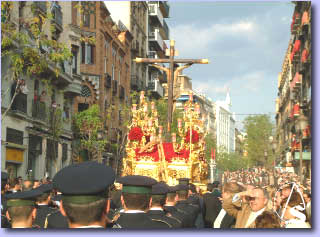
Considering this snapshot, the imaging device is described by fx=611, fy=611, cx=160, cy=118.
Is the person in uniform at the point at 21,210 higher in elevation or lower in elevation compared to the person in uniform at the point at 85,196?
lower

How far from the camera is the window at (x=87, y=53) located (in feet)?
143

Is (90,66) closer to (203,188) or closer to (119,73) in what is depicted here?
(119,73)

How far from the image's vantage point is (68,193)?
13.0 ft

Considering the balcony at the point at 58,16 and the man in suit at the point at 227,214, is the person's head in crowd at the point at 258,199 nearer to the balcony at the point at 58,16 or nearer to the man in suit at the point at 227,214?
the man in suit at the point at 227,214

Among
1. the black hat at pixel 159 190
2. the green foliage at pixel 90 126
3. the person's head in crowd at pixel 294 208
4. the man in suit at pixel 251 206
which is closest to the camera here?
the person's head in crowd at pixel 294 208

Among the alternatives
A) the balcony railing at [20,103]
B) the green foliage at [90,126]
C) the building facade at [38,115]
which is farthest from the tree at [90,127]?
the balcony railing at [20,103]

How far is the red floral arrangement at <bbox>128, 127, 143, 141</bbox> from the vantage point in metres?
16.8

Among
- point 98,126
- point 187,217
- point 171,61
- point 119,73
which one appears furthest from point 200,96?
point 187,217

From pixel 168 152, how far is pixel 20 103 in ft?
43.8

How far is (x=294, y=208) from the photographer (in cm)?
648

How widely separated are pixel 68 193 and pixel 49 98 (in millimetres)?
29073

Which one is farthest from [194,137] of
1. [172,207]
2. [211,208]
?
[172,207]

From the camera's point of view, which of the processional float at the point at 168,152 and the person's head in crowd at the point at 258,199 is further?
the processional float at the point at 168,152

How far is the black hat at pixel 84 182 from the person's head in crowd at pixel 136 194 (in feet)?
4.28
